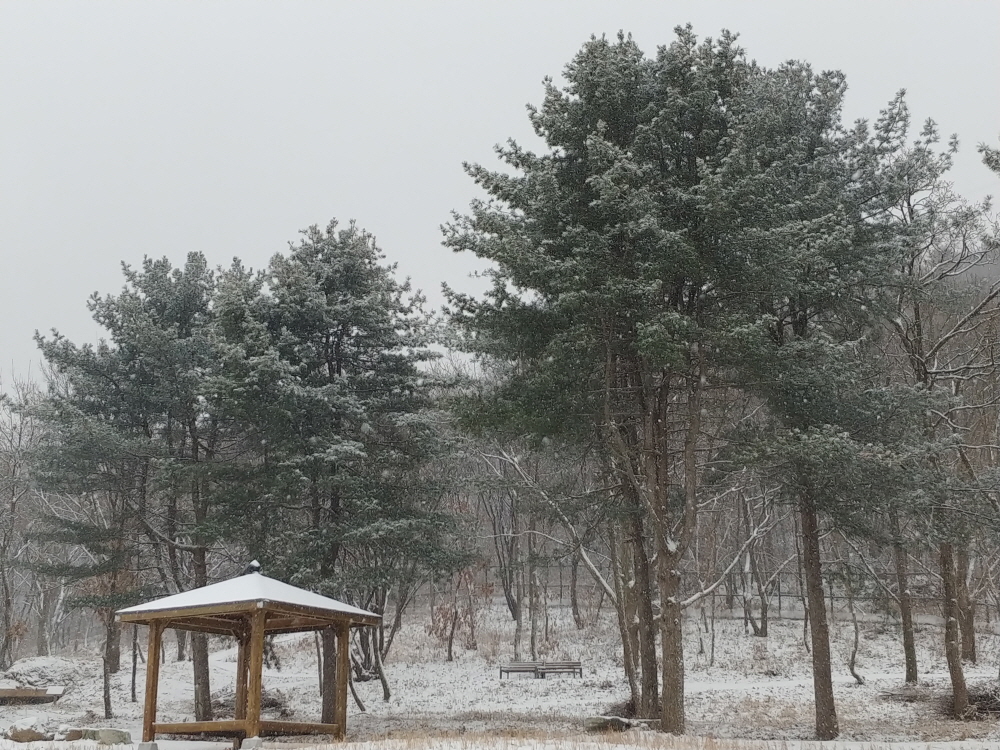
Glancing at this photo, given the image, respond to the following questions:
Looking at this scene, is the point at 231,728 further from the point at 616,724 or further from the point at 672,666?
the point at 672,666

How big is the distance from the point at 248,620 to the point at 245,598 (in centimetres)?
299

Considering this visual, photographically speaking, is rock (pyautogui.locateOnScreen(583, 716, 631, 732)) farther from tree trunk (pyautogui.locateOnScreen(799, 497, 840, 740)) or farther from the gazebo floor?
the gazebo floor

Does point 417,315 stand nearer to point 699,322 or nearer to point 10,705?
point 699,322

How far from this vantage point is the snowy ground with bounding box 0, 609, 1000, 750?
1258 centimetres

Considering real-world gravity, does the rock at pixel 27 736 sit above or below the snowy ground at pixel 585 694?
above

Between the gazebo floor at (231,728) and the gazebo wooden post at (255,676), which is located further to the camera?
the gazebo floor at (231,728)

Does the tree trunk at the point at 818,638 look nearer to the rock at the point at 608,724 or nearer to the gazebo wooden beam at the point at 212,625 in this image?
the rock at the point at 608,724

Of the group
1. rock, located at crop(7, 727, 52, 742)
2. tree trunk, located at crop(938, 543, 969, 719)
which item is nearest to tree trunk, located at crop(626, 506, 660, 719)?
tree trunk, located at crop(938, 543, 969, 719)

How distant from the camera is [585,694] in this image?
797 inches

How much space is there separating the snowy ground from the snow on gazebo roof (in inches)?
76.7

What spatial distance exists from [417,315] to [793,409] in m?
8.87

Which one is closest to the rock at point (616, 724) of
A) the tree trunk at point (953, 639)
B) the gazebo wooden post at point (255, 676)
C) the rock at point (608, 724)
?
the rock at point (608, 724)

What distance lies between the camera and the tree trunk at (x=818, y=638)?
520 inches

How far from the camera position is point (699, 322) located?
13133 mm
